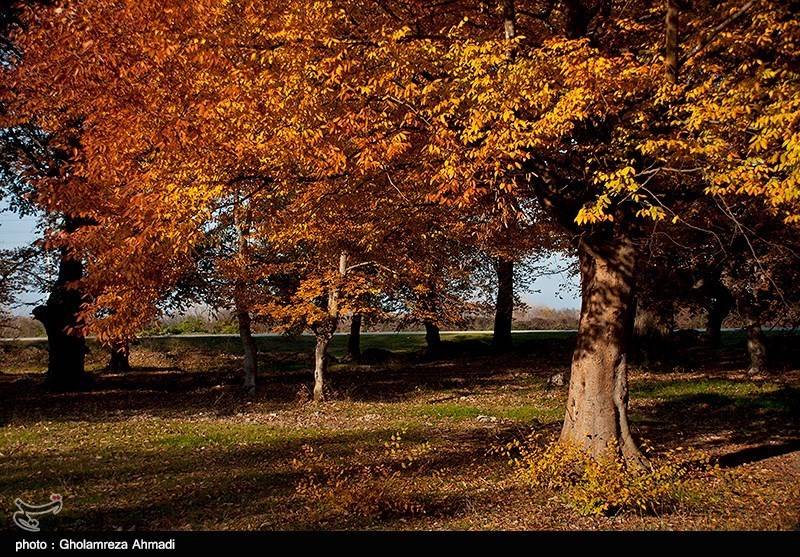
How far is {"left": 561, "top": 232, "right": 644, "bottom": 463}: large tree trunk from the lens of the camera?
10164mm

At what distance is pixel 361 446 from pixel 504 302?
74.7 feet

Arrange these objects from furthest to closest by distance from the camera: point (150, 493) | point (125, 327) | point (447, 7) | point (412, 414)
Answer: point (412, 414), point (125, 327), point (447, 7), point (150, 493)

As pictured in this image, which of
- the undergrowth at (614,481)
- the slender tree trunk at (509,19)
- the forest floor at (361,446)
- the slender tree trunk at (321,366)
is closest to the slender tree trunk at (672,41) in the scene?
the slender tree trunk at (509,19)

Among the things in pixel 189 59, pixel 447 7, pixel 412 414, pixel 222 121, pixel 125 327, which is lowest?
pixel 412 414

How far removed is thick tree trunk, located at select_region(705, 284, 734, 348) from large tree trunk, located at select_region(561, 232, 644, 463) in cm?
1680

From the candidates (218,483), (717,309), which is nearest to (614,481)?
(218,483)

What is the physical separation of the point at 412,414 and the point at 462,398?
11.6 ft

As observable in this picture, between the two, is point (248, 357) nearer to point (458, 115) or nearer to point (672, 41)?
point (458, 115)

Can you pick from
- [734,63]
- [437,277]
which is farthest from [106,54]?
[437,277]

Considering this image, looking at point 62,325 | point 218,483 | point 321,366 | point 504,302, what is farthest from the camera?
point 504,302

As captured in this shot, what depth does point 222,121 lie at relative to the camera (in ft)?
34.0

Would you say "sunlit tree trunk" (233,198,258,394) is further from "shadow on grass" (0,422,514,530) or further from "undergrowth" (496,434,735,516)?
"undergrowth" (496,434,735,516)

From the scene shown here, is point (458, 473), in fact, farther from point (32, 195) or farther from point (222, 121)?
point (32, 195)

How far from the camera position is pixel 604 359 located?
1026 cm
